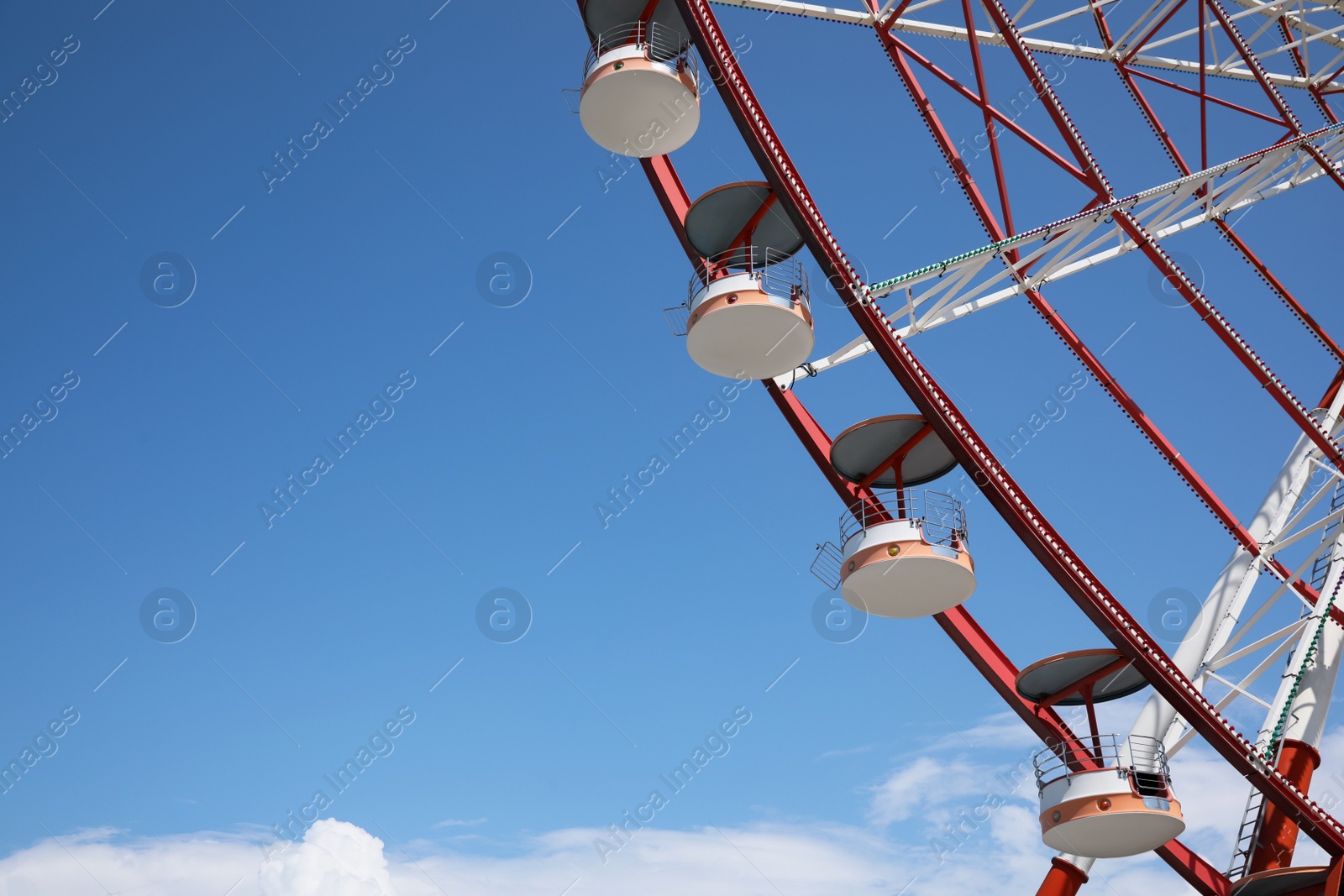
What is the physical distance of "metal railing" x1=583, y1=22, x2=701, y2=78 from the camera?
51.7ft

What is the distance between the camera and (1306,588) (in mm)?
19078

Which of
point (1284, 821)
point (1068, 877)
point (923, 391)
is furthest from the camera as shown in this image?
point (1284, 821)

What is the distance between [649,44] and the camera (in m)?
15.9

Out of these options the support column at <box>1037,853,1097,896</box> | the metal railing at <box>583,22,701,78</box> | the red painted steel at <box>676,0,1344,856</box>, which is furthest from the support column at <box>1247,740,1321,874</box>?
the metal railing at <box>583,22,701,78</box>

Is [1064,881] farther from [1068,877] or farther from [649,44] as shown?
[649,44]

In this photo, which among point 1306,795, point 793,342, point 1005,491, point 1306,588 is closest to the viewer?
point 1005,491

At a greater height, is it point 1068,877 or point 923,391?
point 923,391

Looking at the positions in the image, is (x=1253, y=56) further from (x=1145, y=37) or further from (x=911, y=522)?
(x=911, y=522)

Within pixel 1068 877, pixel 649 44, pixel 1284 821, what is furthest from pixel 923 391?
pixel 1284 821

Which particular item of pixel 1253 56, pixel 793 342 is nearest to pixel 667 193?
pixel 793 342

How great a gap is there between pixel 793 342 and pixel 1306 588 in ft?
31.1

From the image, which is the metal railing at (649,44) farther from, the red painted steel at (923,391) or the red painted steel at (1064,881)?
the red painted steel at (1064,881)

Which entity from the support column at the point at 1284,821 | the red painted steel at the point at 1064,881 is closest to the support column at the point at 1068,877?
the red painted steel at the point at 1064,881

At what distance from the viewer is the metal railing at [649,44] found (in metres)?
15.8
